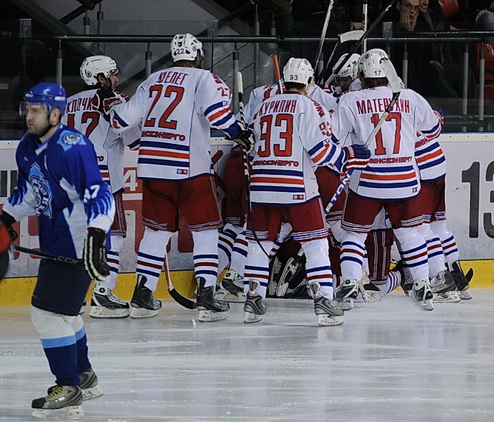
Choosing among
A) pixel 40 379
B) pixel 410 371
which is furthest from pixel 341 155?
pixel 40 379

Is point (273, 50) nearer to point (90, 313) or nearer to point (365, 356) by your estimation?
point (90, 313)

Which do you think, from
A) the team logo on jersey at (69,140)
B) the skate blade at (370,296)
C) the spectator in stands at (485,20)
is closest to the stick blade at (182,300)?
the skate blade at (370,296)

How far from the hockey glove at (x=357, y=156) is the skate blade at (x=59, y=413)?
254 cm

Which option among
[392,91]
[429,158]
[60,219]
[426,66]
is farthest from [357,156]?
[60,219]

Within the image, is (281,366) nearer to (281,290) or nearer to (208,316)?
(208,316)

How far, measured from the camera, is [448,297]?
7434 millimetres

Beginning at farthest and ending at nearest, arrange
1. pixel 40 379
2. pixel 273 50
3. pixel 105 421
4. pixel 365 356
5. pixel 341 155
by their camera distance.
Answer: pixel 273 50 < pixel 341 155 < pixel 365 356 < pixel 40 379 < pixel 105 421

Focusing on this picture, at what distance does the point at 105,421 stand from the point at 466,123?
4137mm

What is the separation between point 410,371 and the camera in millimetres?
5457

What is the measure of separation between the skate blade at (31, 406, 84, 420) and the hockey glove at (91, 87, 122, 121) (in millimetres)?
2535

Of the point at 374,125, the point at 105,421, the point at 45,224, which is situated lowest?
the point at 105,421

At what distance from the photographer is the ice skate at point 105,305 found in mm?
6801

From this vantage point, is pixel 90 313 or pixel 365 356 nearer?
pixel 365 356

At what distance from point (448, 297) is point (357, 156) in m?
1.15
